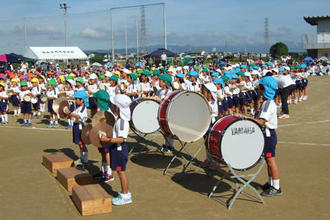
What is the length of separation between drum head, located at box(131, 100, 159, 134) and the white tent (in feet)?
92.3

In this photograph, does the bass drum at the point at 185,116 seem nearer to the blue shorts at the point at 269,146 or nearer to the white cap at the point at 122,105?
the white cap at the point at 122,105

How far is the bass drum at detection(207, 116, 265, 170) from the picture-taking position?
5379 millimetres

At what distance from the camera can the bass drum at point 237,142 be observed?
5.38 meters

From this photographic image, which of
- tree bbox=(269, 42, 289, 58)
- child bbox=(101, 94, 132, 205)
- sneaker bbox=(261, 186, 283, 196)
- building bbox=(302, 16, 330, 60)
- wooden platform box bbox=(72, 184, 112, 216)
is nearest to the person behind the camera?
wooden platform box bbox=(72, 184, 112, 216)

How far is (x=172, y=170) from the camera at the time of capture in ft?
24.9

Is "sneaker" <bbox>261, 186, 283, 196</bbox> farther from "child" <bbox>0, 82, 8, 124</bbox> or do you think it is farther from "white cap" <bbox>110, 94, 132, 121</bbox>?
"child" <bbox>0, 82, 8, 124</bbox>

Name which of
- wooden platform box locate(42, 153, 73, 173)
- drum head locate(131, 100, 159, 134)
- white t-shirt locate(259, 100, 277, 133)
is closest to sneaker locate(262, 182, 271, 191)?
white t-shirt locate(259, 100, 277, 133)

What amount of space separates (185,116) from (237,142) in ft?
4.97

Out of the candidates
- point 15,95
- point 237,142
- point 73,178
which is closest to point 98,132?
point 73,178

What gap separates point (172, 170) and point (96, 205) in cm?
255

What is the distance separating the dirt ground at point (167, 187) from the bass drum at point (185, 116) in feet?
3.05

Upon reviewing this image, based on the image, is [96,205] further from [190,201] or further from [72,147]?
[72,147]

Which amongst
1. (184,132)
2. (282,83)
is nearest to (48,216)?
(184,132)

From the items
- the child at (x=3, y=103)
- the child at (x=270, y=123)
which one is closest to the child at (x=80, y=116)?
the child at (x=270, y=123)
